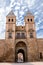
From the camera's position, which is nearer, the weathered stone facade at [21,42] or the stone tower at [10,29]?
the weathered stone facade at [21,42]

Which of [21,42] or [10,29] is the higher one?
[10,29]

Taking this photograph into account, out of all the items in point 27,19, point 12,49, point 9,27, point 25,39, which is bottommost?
point 12,49

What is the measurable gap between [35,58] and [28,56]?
162 centimetres

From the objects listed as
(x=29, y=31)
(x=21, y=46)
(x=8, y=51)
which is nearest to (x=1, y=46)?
(x=8, y=51)

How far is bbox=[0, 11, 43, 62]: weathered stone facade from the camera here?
31.0 m

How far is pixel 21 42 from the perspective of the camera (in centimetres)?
3338

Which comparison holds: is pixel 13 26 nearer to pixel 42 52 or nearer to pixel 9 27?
pixel 9 27

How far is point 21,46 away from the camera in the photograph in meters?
33.4

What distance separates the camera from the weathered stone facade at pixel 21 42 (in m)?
31.0

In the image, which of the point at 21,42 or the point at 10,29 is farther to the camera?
the point at 21,42

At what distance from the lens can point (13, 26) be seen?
3338 cm

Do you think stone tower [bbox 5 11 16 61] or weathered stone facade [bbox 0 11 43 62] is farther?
stone tower [bbox 5 11 16 61]

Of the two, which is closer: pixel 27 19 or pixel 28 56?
pixel 28 56

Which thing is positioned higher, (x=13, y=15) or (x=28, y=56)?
(x=13, y=15)
